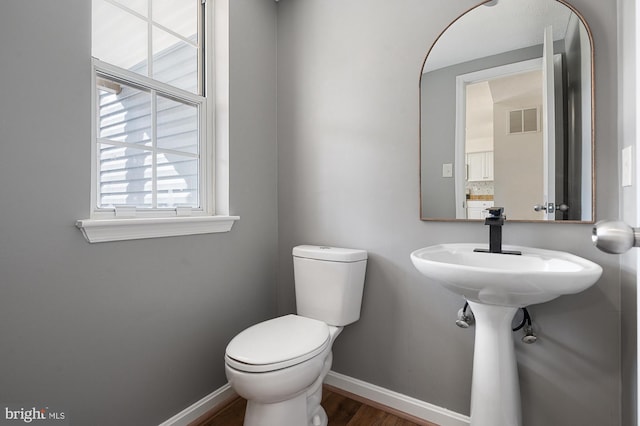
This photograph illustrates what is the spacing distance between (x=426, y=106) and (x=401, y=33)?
400 millimetres

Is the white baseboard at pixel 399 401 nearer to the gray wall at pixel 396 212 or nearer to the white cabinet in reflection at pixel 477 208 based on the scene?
the gray wall at pixel 396 212

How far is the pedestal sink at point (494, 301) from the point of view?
103cm

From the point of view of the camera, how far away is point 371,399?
176 centimetres

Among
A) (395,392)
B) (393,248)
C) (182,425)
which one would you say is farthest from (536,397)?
(182,425)

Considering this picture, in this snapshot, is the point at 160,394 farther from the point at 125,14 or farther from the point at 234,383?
the point at 125,14

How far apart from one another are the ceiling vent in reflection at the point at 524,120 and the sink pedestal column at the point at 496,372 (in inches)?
Result: 28.5

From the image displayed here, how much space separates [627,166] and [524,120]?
0.41 metres

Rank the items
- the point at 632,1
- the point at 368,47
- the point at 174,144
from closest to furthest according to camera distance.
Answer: the point at 632,1 < the point at 174,144 < the point at 368,47

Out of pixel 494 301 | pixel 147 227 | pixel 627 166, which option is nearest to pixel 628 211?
pixel 627 166

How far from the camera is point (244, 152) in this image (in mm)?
1848

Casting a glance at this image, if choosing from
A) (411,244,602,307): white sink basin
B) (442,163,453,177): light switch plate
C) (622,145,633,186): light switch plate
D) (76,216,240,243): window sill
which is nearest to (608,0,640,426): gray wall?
(622,145,633,186): light switch plate

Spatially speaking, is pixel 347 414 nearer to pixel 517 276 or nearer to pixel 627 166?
pixel 517 276

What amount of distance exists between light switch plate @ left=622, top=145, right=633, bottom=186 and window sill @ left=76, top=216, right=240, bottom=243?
1.57 metres

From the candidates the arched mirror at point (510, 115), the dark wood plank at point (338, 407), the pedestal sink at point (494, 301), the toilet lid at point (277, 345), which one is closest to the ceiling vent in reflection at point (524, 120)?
the arched mirror at point (510, 115)
